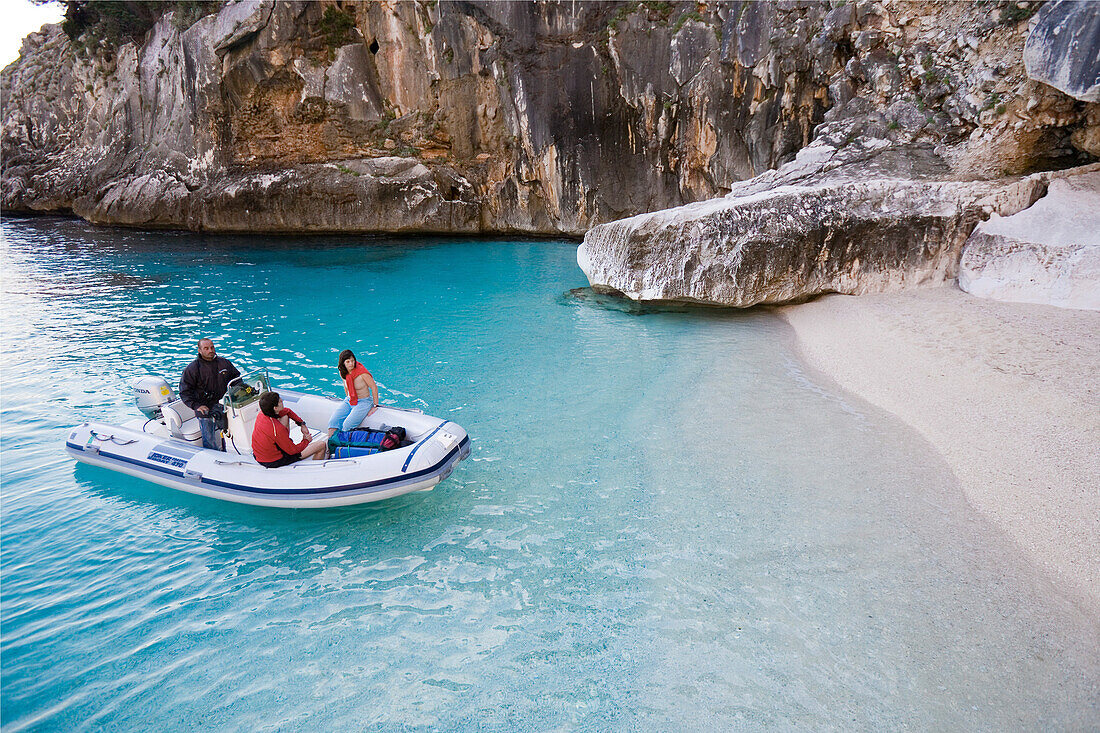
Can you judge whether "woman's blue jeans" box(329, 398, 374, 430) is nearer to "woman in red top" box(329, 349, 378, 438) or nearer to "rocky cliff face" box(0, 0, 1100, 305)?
"woman in red top" box(329, 349, 378, 438)

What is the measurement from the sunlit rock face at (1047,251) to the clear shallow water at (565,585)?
3924 millimetres

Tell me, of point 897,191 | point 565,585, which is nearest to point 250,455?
point 565,585

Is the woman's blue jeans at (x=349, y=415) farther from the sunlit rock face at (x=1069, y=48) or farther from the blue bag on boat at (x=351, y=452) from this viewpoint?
the sunlit rock face at (x=1069, y=48)

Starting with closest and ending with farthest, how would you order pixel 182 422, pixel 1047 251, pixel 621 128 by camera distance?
pixel 182 422 → pixel 1047 251 → pixel 621 128

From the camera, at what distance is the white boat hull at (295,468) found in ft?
18.3

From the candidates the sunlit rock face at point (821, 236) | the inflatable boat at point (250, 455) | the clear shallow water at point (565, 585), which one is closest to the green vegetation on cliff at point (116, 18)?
the clear shallow water at point (565, 585)

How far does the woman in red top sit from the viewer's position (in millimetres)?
6406

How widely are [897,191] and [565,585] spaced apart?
1013 cm

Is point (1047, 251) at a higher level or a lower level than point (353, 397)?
higher

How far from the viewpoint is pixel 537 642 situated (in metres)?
4.32

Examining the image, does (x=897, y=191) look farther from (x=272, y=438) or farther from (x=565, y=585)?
(x=272, y=438)

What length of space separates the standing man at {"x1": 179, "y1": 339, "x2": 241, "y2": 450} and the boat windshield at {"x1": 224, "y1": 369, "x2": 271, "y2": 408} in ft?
1.22

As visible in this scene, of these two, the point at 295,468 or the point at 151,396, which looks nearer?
the point at 295,468

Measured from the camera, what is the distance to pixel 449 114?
24.4 metres
